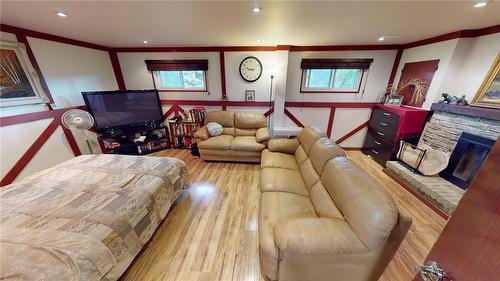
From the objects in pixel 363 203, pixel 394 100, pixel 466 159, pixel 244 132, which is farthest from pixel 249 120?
pixel 466 159

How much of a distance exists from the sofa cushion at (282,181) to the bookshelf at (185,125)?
227 cm

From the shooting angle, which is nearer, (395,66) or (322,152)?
(322,152)

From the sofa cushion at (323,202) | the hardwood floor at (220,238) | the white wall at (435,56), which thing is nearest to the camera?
the sofa cushion at (323,202)

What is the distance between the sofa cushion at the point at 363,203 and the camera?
1.01 meters

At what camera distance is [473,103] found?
221cm

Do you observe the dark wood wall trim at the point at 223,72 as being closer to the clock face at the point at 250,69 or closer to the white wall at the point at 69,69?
the clock face at the point at 250,69

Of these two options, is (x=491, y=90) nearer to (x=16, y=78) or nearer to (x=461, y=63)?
(x=461, y=63)

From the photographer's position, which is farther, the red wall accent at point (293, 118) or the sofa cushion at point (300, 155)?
the red wall accent at point (293, 118)

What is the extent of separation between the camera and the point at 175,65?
12.2 ft

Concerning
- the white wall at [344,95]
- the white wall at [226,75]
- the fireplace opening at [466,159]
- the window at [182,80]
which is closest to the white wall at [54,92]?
the white wall at [226,75]

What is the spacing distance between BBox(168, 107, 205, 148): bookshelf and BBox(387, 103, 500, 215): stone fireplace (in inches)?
154

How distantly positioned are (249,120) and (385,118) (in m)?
2.64

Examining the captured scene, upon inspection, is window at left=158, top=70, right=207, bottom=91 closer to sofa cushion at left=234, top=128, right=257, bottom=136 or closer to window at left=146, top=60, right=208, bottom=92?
window at left=146, top=60, right=208, bottom=92

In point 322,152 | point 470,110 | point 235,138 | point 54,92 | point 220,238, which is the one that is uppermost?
point 54,92
